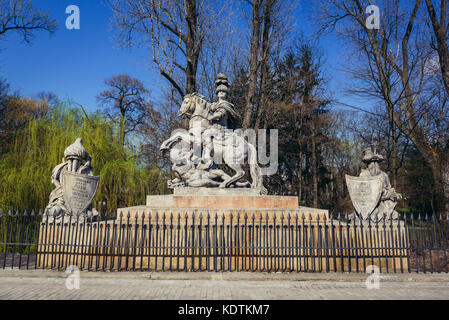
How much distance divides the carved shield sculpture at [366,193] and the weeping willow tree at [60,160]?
8.69 metres

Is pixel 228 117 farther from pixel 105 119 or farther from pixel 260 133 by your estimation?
pixel 260 133

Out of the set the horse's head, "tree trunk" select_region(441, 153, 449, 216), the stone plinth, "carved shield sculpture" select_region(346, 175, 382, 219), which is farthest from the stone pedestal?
"tree trunk" select_region(441, 153, 449, 216)

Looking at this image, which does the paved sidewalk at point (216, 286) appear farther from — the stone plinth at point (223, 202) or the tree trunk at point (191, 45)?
the tree trunk at point (191, 45)

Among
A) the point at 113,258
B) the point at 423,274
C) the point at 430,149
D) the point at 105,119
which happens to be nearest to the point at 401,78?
the point at 430,149

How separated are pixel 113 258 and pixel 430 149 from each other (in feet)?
48.5

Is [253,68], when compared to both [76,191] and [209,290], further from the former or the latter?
[209,290]

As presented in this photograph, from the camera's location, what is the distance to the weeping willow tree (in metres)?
10.2

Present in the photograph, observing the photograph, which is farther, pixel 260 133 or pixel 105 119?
pixel 260 133

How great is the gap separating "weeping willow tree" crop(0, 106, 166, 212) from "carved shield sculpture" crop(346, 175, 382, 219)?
28.5ft

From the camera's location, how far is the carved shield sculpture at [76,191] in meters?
6.99

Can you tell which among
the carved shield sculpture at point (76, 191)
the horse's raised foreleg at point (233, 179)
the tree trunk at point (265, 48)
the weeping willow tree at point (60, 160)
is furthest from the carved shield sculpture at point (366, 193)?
the tree trunk at point (265, 48)

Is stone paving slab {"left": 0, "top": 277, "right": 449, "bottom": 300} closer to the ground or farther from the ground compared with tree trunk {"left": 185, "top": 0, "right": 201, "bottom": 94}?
closer to the ground

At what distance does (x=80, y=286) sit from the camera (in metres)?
5.45

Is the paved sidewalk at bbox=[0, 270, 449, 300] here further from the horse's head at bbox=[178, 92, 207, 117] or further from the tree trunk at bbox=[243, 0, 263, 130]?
the tree trunk at bbox=[243, 0, 263, 130]
